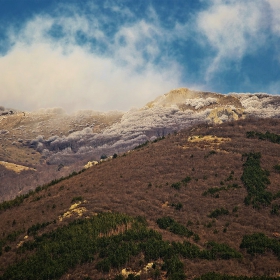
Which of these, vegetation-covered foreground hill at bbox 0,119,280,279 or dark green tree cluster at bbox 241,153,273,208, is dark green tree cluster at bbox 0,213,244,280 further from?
dark green tree cluster at bbox 241,153,273,208

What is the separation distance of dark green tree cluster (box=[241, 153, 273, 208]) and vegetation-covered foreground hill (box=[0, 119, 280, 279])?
195 millimetres

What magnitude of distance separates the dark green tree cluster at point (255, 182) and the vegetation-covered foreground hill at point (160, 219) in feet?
0.64

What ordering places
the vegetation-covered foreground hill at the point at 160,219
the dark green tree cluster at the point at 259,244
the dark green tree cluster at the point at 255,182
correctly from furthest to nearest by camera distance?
the dark green tree cluster at the point at 255,182 → the dark green tree cluster at the point at 259,244 → the vegetation-covered foreground hill at the point at 160,219

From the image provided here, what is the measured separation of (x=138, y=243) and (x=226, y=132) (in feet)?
188

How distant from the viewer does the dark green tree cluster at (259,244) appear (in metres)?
40.4

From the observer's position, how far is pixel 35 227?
51.8 meters

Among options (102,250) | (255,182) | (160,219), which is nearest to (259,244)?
(160,219)

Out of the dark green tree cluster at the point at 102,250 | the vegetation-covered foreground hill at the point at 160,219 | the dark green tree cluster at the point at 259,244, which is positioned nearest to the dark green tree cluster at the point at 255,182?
the vegetation-covered foreground hill at the point at 160,219

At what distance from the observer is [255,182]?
60.4 meters

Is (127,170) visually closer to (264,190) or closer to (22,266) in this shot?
(264,190)

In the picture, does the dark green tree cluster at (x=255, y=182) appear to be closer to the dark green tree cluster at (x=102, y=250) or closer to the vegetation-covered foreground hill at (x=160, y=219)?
the vegetation-covered foreground hill at (x=160, y=219)

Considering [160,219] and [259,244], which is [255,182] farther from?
[160,219]

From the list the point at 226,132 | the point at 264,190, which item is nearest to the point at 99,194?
the point at 264,190

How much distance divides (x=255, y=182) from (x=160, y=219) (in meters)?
20.6
